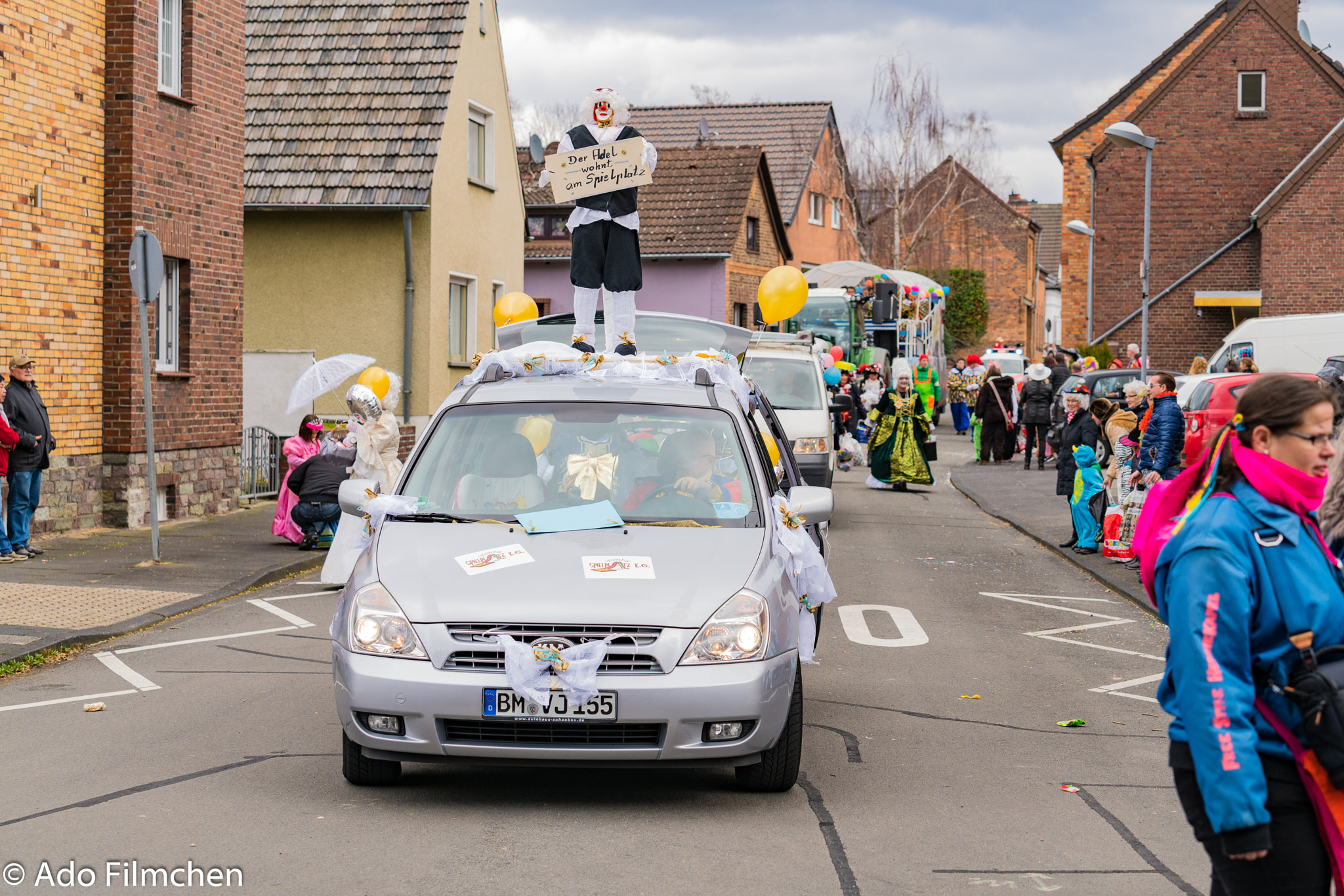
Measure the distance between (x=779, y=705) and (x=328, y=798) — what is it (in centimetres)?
184

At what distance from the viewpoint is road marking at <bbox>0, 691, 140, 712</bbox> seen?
7531mm

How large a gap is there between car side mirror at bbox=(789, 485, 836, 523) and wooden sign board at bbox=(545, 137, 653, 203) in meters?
4.14

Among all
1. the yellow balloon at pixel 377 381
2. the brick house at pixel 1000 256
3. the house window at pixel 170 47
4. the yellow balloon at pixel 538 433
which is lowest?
the yellow balloon at pixel 538 433

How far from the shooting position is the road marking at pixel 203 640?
930cm

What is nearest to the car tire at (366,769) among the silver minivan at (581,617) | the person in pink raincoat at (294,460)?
the silver minivan at (581,617)

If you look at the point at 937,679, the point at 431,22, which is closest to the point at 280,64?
the point at 431,22

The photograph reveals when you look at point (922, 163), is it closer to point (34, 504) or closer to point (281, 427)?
point (281, 427)

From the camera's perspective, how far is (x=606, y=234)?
1035 cm

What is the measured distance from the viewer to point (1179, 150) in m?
40.4

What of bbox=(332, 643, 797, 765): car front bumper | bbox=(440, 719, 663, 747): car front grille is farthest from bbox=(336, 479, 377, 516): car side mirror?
bbox=(440, 719, 663, 747): car front grille

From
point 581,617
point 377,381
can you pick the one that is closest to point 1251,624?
point 581,617

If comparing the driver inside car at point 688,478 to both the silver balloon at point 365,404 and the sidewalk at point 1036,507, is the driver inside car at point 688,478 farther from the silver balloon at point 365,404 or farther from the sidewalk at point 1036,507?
the silver balloon at point 365,404

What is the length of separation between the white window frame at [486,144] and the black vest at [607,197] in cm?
1593

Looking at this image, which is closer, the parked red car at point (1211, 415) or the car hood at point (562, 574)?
the car hood at point (562, 574)
